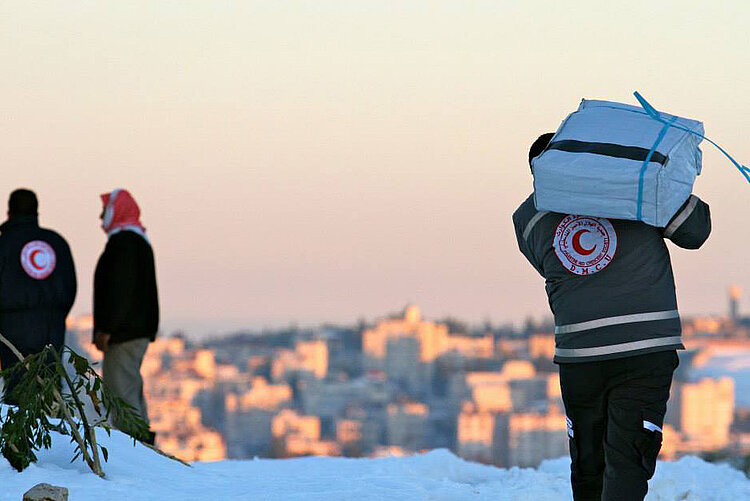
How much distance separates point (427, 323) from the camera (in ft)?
633

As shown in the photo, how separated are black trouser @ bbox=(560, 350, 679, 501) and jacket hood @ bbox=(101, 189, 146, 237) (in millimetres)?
4329

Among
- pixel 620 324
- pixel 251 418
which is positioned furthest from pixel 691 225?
pixel 251 418

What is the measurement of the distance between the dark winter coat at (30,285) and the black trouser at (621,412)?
175 inches

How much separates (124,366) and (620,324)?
4.48 metres

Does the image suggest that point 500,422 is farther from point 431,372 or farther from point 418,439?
point 431,372

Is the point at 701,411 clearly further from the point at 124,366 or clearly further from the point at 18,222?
the point at 18,222

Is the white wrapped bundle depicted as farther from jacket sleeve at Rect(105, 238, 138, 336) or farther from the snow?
jacket sleeve at Rect(105, 238, 138, 336)

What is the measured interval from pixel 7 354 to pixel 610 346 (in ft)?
16.0

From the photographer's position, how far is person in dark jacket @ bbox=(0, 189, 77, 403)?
8055mm

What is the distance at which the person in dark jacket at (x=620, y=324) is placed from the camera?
14.1ft

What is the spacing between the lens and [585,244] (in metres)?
4.32

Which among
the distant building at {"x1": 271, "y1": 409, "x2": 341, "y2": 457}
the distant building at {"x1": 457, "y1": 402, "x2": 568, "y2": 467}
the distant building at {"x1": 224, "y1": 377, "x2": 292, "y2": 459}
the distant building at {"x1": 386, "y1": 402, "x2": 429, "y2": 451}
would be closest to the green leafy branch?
the distant building at {"x1": 271, "y1": 409, "x2": 341, "y2": 457}

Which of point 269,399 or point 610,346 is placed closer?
point 610,346

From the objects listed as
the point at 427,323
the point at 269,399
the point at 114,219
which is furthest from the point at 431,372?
the point at 114,219
